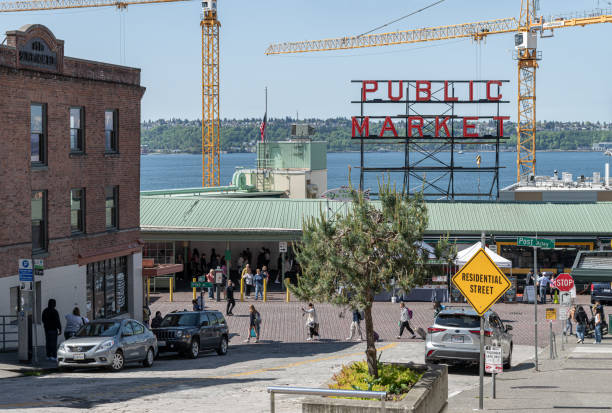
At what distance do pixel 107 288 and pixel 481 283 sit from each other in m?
20.8

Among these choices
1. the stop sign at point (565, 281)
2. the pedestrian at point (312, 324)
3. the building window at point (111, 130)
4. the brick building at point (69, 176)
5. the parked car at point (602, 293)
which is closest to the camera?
the brick building at point (69, 176)

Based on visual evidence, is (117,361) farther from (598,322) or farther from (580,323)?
(598,322)

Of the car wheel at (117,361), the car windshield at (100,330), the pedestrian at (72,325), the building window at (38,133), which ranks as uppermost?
the building window at (38,133)

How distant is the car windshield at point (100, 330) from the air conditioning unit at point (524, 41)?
99083 millimetres

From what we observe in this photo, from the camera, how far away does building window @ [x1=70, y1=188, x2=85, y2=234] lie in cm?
3109

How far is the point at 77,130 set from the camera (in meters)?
31.4

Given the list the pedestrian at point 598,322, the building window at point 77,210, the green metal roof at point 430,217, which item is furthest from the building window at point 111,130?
the pedestrian at point 598,322

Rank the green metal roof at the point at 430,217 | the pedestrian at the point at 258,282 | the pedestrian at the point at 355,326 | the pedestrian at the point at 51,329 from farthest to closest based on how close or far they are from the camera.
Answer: the green metal roof at the point at 430,217
the pedestrian at the point at 258,282
the pedestrian at the point at 355,326
the pedestrian at the point at 51,329

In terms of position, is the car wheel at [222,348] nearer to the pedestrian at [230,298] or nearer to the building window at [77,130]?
the pedestrian at [230,298]

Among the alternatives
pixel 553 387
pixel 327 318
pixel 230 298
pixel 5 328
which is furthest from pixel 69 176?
pixel 553 387

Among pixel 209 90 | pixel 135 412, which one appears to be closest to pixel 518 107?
pixel 209 90

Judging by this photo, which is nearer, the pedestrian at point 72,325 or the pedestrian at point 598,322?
the pedestrian at point 72,325

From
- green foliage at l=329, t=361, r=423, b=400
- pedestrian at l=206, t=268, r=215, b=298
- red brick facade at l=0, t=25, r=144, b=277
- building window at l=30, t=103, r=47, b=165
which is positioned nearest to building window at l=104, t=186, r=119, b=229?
red brick facade at l=0, t=25, r=144, b=277

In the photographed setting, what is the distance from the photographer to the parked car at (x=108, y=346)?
22.6 m
